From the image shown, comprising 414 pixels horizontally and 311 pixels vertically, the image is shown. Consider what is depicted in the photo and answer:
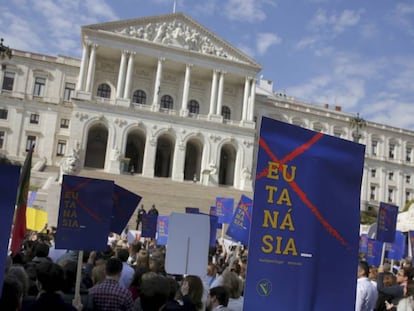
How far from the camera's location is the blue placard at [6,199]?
405 cm

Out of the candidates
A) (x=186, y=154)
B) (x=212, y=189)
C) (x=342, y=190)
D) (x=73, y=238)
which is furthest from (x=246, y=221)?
(x=186, y=154)

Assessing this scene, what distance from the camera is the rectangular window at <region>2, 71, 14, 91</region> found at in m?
50.5

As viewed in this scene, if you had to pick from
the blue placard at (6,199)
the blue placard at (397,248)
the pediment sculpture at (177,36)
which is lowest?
the blue placard at (397,248)

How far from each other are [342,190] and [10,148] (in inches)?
1940

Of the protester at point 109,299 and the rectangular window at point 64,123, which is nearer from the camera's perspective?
the protester at point 109,299

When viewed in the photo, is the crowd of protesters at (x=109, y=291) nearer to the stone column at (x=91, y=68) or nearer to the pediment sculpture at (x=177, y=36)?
the stone column at (x=91, y=68)

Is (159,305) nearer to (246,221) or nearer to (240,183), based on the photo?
(246,221)

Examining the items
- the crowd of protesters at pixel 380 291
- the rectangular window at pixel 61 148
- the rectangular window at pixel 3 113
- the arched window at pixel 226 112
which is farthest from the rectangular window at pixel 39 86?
the crowd of protesters at pixel 380 291

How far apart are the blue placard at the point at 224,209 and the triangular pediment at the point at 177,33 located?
115 feet

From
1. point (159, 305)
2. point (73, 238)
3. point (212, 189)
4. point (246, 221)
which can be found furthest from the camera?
point (212, 189)

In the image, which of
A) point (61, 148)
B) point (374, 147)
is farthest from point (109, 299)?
point (374, 147)

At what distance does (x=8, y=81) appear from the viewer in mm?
50625

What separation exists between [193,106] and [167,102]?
314 cm

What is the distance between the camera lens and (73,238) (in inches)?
247
